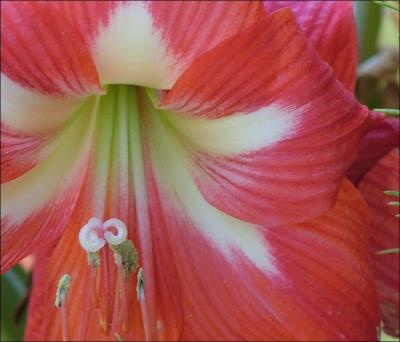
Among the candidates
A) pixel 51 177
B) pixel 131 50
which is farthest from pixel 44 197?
pixel 131 50

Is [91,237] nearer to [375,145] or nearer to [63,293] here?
[63,293]

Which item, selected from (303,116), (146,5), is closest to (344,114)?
(303,116)

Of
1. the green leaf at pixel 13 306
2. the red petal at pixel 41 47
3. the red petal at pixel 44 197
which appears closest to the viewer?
the red petal at pixel 41 47

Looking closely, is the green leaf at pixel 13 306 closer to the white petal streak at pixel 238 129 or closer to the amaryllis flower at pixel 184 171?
the amaryllis flower at pixel 184 171

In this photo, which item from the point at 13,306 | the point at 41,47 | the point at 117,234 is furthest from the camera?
the point at 13,306

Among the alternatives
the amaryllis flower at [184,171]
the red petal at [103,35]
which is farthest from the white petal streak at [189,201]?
the red petal at [103,35]

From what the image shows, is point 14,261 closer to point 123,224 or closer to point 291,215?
point 123,224

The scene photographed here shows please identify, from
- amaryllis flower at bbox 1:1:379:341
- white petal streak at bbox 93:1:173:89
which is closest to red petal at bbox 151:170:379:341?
amaryllis flower at bbox 1:1:379:341
